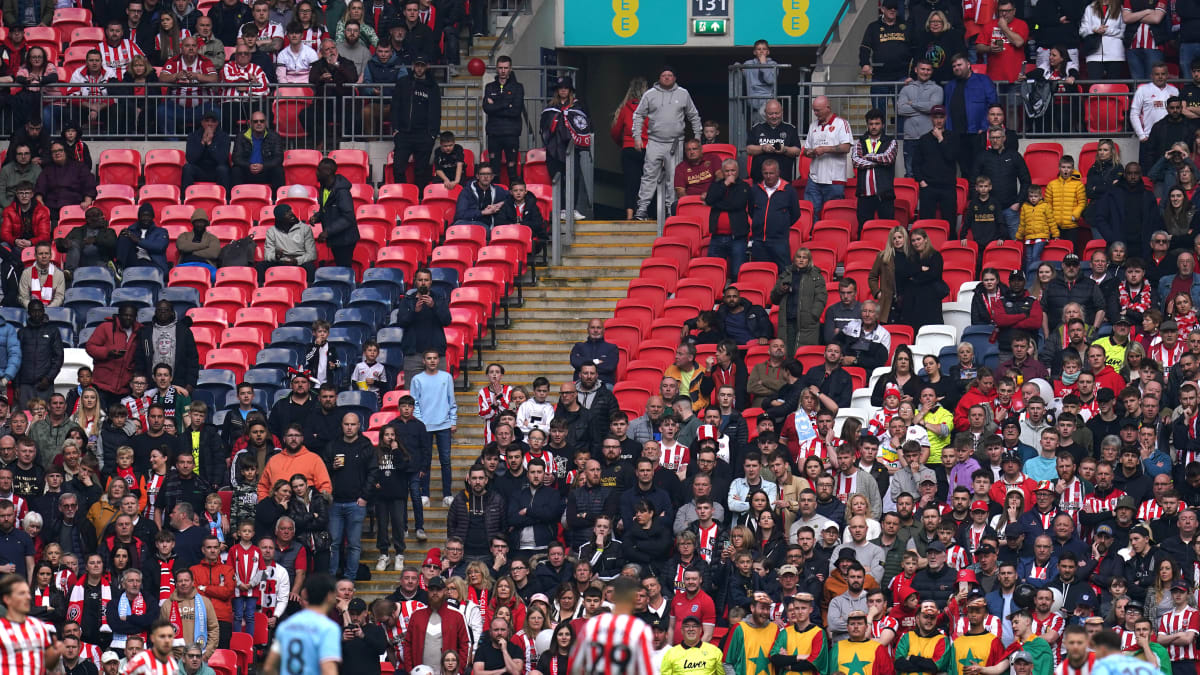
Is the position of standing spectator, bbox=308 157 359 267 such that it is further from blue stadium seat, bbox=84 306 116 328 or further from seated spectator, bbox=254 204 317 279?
blue stadium seat, bbox=84 306 116 328

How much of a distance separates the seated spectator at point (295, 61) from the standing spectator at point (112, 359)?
203 inches

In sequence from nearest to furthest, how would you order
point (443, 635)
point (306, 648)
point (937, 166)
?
point (306, 648)
point (443, 635)
point (937, 166)

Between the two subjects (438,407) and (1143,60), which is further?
(1143,60)

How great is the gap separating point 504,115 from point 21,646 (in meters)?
11.1

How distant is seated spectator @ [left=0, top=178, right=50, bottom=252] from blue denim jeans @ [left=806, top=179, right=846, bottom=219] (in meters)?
8.39

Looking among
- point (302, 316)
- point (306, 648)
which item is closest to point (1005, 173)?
point (302, 316)

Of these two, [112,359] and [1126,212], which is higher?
[1126,212]

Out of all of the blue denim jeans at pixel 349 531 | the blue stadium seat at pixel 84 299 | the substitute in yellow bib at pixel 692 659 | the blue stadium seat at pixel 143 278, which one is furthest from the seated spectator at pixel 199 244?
the substitute in yellow bib at pixel 692 659

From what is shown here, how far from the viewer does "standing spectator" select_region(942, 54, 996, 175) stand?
24094 millimetres

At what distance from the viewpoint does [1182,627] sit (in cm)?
1839

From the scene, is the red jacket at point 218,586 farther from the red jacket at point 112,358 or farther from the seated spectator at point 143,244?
the seated spectator at point 143,244

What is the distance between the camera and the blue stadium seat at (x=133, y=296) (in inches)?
931

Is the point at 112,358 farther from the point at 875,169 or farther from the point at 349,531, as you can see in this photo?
the point at 875,169

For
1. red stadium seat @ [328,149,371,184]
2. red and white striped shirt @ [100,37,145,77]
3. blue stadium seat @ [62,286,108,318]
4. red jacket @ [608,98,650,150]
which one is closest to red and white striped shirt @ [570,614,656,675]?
blue stadium seat @ [62,286,108,318]
